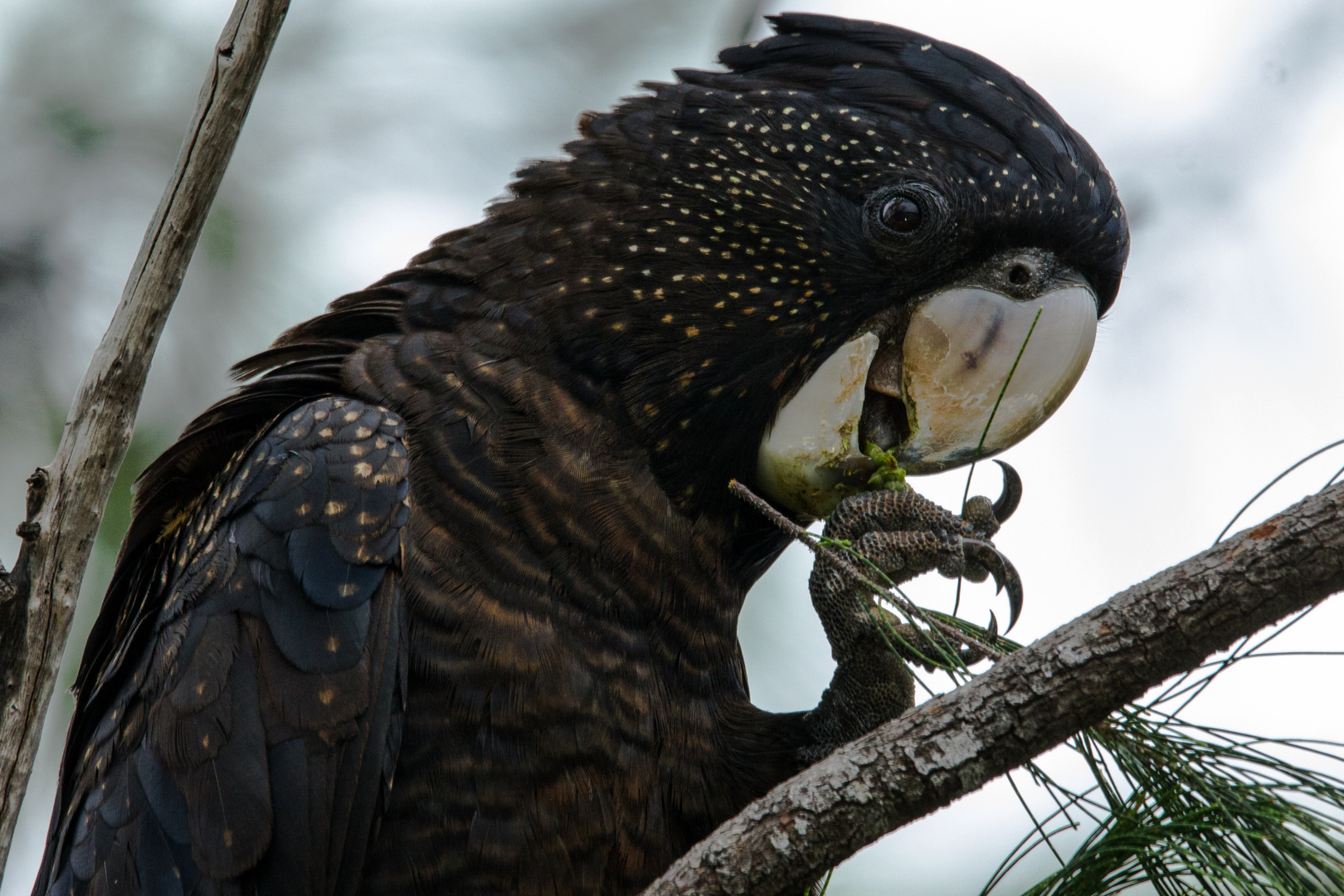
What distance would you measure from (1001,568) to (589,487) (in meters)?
0.84

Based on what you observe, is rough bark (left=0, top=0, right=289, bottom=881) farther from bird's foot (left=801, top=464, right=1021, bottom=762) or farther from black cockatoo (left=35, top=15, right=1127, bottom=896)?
bird's foot (left=801, top=464, right=1021, bottom=762)

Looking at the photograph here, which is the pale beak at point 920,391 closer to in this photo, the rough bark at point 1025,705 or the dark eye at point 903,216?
the dark eye at point 903,216

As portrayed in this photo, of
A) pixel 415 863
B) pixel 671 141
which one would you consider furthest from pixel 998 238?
pixel 415 863

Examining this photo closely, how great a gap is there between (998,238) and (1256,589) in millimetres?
1416

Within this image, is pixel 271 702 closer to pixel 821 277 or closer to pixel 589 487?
pixel 589 487

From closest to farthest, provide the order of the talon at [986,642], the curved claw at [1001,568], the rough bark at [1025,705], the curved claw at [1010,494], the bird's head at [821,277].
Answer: the rough bark at [1025,705] → the talon at [986,642] → the curved claw at [1001,568] → the curved claw at [1010,494] → the bird's head at [821,277]

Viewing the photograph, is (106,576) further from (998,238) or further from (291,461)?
(998,238)

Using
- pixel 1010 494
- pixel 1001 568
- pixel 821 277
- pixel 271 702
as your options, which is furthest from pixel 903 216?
pixel 271 702

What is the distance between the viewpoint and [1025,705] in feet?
4.50

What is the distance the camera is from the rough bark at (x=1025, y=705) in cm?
129

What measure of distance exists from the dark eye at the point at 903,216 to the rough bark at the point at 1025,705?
1325 mm

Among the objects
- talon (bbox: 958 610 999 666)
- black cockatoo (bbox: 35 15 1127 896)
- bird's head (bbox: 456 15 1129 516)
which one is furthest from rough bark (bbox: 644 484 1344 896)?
bird's head (bbox: 456 15 1129 516)

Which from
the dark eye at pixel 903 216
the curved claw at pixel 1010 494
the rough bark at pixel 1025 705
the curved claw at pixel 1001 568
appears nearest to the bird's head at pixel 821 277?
the dark eye at pixel 903 216

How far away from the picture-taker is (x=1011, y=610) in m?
2.20
